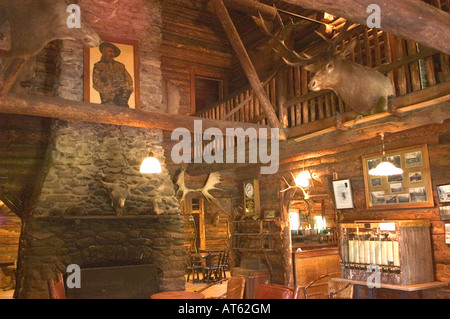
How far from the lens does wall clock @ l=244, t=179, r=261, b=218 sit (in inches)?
374

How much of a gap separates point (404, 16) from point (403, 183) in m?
3.76

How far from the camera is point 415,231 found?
19.9ft

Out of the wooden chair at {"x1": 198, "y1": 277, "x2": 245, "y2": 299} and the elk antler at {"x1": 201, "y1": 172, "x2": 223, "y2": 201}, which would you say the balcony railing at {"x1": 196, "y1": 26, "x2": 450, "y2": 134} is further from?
the wooden chair at {"x1": 198, "y1": 277, "x2": 245, "y2": 299}

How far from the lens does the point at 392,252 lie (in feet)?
19.7

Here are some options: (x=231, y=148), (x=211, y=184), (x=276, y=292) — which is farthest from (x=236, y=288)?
(x=211, y=184)

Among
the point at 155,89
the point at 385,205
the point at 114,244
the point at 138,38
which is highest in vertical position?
the point at 138,38

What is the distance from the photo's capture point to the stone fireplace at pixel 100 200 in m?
7.41

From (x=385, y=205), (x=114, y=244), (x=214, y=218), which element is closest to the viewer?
(x=385, y=205)

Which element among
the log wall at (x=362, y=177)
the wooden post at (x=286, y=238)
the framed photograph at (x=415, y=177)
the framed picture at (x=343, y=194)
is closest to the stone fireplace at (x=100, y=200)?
the wooden post at (x=286, y=238)

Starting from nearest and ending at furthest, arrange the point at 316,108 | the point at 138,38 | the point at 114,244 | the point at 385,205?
the point at 385,205 → the point at 316,108 → the point at 114,244 → the point at 138,38

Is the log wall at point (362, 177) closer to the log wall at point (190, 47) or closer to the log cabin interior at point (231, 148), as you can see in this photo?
the log cabin interior at point (231, 148)

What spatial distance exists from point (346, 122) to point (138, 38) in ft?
16.6

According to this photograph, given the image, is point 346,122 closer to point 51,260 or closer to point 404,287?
point 404,287
